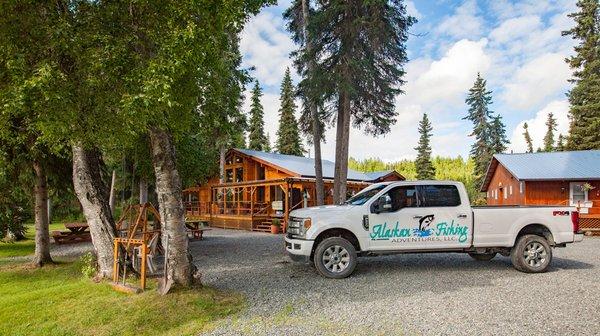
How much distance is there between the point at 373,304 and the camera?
22.1ft

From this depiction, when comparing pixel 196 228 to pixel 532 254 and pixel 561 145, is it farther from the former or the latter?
pixel 561 145

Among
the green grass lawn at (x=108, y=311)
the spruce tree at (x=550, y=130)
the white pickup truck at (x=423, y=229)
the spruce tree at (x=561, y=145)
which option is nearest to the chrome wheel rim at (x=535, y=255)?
the white pickup truck at (x=423, y=229)

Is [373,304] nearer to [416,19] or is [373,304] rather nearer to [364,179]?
[416,19]

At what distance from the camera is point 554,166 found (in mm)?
22766

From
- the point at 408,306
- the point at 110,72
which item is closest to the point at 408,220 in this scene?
the point at 408,306

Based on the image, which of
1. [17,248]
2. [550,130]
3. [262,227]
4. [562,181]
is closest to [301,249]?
[262,227]

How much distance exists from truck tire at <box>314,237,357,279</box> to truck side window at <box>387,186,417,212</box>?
5.19ft

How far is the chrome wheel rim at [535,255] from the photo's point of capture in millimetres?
9047

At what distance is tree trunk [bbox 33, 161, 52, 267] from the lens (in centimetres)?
1137

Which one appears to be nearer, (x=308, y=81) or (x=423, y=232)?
(x=423, y=232)

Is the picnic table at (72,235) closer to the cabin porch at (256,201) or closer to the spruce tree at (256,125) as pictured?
the cabin porch at (256,201)

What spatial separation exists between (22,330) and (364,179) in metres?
24.3

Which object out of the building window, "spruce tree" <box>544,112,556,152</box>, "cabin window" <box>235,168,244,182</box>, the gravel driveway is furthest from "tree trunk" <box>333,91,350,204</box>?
"spruce tree" <box>544,112,556,152</box>

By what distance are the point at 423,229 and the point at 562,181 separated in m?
18.0
